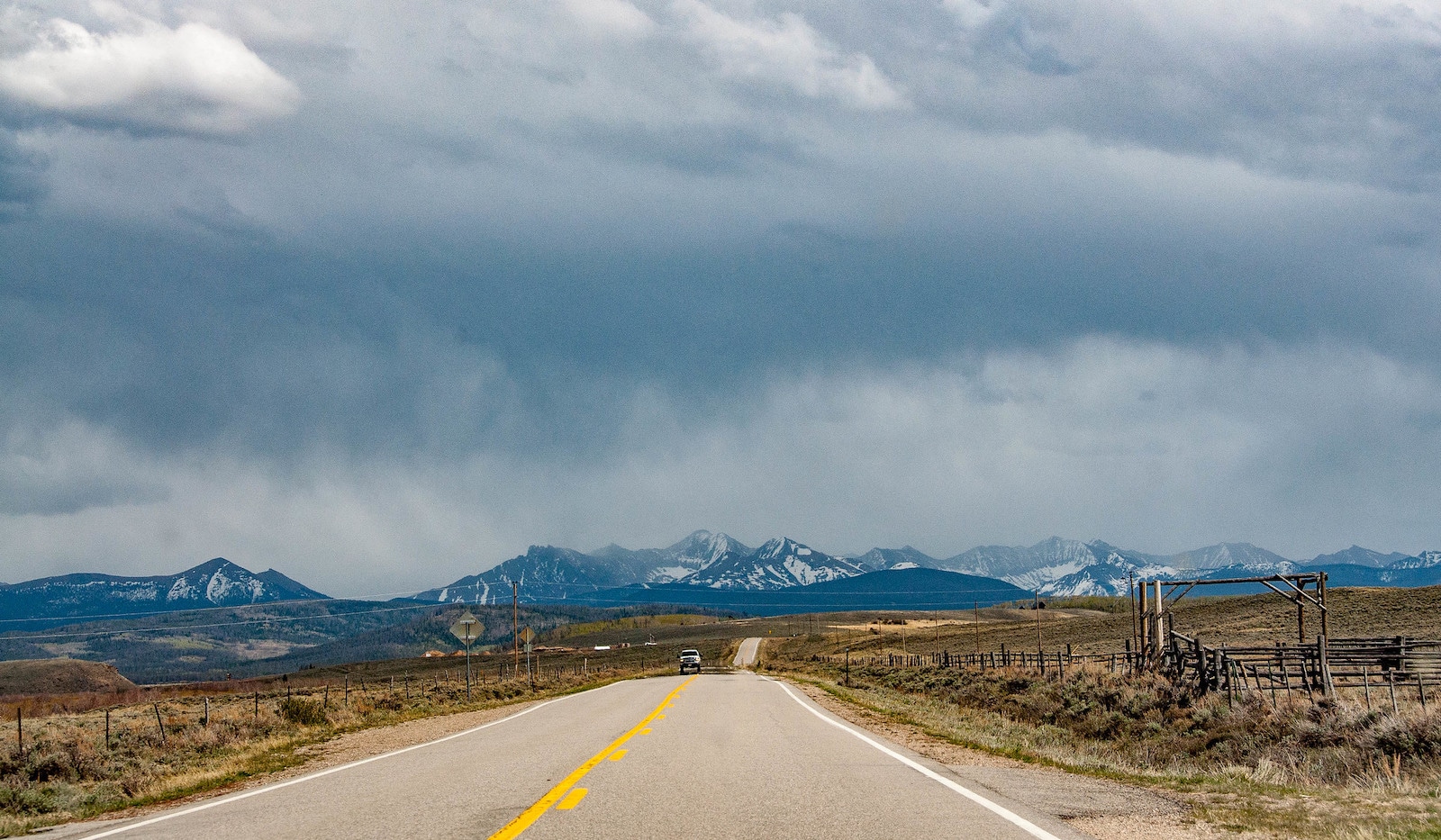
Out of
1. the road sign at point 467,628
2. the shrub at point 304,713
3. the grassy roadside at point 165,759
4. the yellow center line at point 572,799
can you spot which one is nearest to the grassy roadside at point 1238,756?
the yellow center line at point 572,799

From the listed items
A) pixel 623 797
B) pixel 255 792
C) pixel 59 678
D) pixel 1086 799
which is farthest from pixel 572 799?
pixel 59 678

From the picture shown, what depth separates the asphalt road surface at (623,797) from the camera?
9.01m

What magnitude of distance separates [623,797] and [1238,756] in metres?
15.2

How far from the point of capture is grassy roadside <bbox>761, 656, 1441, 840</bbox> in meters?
10.2

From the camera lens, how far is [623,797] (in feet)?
35.2

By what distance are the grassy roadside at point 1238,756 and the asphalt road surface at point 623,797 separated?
2.37 m

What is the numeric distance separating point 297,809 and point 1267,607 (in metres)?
95.4

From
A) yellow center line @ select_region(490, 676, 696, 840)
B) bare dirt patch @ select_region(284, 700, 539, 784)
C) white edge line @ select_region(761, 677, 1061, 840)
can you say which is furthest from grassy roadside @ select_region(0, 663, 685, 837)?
white edge line @ select_region(761, 677, 1061, 840)

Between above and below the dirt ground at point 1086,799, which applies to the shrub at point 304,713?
below

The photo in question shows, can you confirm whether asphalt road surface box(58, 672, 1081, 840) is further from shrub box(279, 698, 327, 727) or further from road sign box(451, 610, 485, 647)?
road sign box(451, 610, 485, 647)

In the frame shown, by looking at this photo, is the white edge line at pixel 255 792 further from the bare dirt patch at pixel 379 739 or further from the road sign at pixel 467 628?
the road sign at pixel 467 628

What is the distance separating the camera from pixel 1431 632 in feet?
206

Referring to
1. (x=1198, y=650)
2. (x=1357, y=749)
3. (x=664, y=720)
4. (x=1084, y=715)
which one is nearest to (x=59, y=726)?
(x=664, y=720)

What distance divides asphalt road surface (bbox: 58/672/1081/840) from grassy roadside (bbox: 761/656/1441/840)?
237cm
